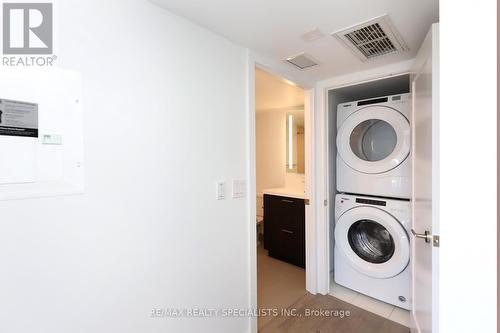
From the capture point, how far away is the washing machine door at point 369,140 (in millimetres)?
2018

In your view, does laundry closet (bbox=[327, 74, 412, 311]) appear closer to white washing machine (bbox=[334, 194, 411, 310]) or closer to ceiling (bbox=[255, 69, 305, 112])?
white washing machine (bbox=[334, 194, 411, 310])

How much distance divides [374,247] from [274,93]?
195 centimetres

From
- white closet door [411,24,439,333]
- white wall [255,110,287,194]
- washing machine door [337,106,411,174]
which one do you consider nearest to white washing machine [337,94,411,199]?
washing machine door [337,106,411,174]

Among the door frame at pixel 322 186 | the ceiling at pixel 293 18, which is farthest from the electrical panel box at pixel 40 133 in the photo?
the door frame at pixel 322 186

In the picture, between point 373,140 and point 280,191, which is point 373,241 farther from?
point 280,191

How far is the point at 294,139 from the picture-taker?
3.58 meters

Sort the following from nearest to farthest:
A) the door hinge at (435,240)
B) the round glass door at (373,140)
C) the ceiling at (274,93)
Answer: the door hinge at (435,240) → the round glass door at (373,140) → the ceiling at (274,93)

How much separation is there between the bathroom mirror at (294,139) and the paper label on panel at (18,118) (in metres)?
3.02

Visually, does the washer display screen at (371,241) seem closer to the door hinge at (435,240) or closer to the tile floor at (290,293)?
the tile floor at (290,293)

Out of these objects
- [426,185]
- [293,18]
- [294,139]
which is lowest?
[426,185]

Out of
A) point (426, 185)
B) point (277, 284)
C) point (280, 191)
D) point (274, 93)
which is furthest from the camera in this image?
point (280, 191)

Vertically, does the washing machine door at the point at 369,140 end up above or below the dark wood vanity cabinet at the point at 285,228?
above

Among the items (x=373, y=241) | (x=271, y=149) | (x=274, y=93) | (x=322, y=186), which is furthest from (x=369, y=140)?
(x=271, y=149)

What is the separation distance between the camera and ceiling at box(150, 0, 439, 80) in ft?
3.77
